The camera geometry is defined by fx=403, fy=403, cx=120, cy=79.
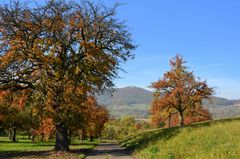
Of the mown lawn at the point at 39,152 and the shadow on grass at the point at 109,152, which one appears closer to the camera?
the mown lawn at the point at 39,152

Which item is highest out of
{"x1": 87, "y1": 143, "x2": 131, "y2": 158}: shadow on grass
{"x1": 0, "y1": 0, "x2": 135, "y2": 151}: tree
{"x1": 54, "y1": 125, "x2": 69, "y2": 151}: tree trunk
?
{"x1": 0, "y1": 0, "x2": 135, "y2": 151}: tree

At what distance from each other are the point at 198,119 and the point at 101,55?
167 ft

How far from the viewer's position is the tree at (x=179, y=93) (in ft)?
207

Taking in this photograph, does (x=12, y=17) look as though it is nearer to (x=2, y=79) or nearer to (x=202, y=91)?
(x=2, y=79)

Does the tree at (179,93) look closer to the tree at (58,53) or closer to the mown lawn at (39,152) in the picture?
the mown lawn at (39,152)

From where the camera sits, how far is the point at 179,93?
63406 millimetres

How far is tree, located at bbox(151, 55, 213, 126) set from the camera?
207 ft

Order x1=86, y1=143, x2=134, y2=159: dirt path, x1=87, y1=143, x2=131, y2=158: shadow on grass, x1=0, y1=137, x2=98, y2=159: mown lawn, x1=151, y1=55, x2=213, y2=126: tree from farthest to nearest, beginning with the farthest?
x1=151, y1=55, x2=213, y2=126: tree → x1=87, y1=143, x2=131, y2=158: shadow on grass → x1=0, y1=137, x2=98, y2=159: mown lawn → x1=86, y1=143, x2=134, y2=159: dirt path

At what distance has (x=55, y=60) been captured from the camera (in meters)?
34.6

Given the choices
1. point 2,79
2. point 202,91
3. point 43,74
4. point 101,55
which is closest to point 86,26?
point 101,55

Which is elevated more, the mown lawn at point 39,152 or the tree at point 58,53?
the tree at point 58,53

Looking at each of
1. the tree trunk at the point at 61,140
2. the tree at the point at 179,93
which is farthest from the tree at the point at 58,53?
the tree at the point at 179,93

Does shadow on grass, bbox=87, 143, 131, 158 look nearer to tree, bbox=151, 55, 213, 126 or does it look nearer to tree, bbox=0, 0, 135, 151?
tree, bbox=0, 0, 135, 151

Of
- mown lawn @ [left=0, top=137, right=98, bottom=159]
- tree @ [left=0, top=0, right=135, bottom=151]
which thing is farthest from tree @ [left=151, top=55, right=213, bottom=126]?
tree @ [left=0, top=0, right=135, bottom=151]
